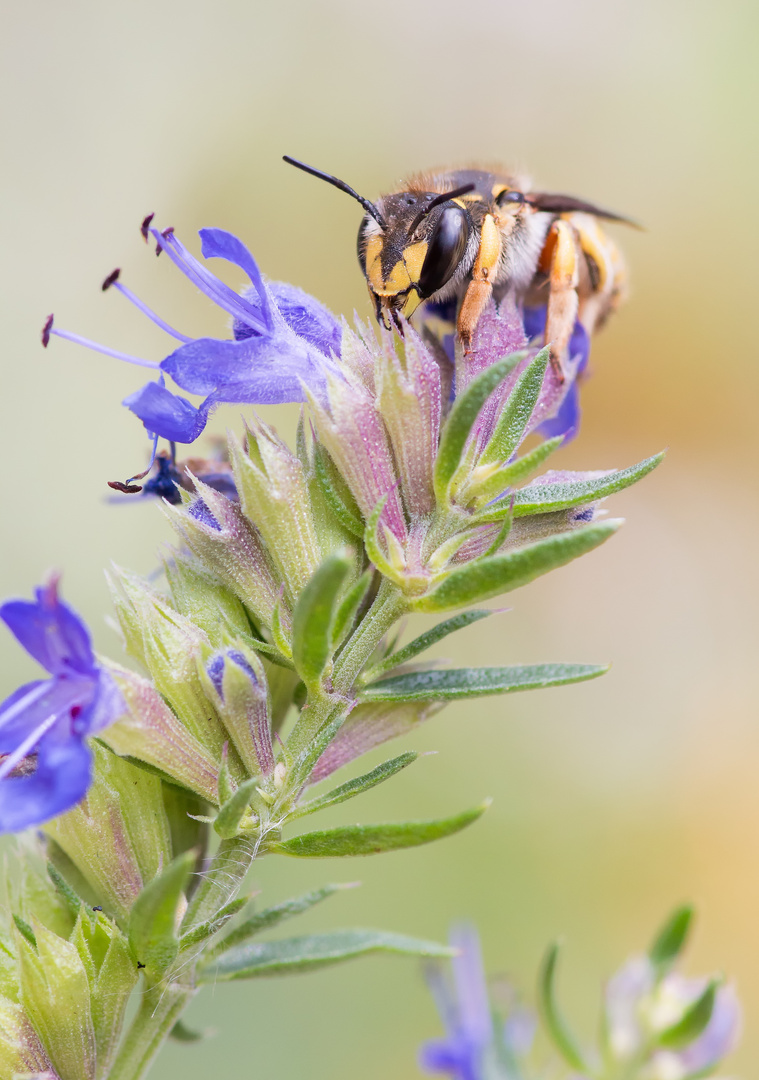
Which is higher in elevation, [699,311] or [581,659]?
[699,311]

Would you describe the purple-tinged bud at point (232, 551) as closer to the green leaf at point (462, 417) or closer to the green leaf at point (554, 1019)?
the green leaf at point (462, 417)

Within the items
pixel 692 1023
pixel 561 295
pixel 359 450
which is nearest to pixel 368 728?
pixel 359 450

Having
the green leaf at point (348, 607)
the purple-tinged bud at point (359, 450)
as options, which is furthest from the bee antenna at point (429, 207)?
the green leaf at point (348, 607)

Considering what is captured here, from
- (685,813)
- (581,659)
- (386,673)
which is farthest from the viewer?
(581,659)

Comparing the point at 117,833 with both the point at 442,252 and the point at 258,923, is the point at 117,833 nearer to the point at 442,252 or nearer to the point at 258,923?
the point at 258,923

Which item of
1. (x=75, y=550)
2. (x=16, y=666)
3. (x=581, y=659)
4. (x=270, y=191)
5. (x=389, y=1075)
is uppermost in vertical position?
(x=270, y=191)

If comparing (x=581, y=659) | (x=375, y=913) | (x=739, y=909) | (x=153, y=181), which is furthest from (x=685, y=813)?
(x=153, y=181)

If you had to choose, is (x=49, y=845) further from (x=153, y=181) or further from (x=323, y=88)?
(x=323, y=88)
